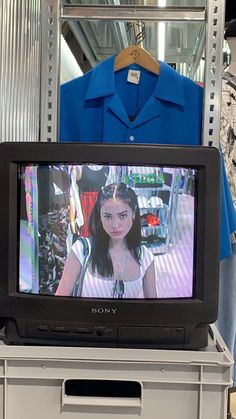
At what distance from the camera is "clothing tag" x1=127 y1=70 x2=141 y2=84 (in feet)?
5.10

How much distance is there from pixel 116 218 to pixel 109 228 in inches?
1.0

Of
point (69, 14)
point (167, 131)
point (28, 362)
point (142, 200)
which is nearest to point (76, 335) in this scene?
point (28, 362)

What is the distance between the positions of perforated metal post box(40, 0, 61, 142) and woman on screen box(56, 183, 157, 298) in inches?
18.5

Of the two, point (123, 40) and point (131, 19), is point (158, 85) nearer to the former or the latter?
point (131, 19)

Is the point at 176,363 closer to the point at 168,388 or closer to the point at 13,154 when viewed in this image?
the point at 168,388

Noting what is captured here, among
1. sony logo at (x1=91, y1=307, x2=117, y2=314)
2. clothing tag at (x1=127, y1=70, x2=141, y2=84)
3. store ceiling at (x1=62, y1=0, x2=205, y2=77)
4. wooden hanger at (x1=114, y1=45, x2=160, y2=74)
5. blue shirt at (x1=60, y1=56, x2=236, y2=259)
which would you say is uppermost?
store ceiling at (x1=62, y1=0, x2=205, y2=77)

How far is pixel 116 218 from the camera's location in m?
1.07

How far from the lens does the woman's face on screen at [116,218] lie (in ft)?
3.50

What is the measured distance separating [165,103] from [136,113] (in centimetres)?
13

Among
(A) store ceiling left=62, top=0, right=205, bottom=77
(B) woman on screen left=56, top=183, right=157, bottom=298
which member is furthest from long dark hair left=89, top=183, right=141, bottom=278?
(A) store ceiling left=62, top=0, right=205, bottom=77

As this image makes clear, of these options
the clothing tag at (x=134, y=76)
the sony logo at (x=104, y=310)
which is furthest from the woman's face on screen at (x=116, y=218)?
the clothing tag at (x=134, y=76)

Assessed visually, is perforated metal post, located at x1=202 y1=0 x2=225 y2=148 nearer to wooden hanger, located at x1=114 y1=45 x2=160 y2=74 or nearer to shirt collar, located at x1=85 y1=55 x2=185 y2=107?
shirt collar, located at x1=85 y1=55 x2=185 y2=107

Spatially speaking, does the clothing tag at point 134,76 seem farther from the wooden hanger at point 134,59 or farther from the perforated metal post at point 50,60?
the perforated metal post at point 50,60

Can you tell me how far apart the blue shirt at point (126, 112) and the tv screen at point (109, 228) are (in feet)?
1.26
